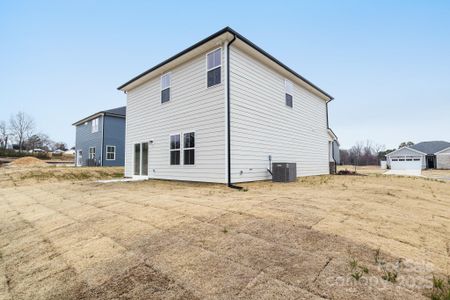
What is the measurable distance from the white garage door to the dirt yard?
4053 centimetres

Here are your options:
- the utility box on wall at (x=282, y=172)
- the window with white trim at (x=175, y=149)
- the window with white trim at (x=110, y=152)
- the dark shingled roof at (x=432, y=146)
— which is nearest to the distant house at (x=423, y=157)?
the dark shingled roof at (x=432, y=146)

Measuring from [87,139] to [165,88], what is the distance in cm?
1997

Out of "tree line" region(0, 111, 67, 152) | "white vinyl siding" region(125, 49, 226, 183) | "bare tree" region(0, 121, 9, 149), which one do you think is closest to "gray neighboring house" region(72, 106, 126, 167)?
"white vinyl siding" region(125, 49, 226, 183)

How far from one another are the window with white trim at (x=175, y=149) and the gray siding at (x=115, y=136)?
15.9 metres

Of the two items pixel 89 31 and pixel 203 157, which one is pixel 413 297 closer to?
pixel 203 157

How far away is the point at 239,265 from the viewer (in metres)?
2.22

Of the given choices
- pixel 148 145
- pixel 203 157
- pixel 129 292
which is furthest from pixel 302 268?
pixel 148 145

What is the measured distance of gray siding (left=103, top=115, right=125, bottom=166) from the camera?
883 inches

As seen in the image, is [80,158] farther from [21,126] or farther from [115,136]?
[21,126]

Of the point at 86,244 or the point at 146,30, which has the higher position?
the point at 146,30

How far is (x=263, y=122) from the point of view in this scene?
9781 mm

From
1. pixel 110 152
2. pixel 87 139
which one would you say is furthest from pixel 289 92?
pixel 87 139

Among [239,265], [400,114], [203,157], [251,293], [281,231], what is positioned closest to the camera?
[251,293]

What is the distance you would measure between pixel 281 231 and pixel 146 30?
1749 cm
